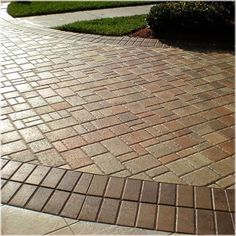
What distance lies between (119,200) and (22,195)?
854 millimetres

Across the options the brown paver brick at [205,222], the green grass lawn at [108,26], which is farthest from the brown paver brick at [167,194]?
the green grass lawn at [108,26]

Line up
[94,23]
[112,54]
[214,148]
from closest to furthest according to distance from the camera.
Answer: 1. [214,148]
2. [112,54]
3. [94,23]

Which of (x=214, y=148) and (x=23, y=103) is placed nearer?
(x=214, y=148)

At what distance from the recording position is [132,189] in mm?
3393

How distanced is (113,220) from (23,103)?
7.91 ft

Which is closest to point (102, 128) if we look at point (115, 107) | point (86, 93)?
point (115, 107)

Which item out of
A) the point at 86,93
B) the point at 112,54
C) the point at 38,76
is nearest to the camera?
the point at 86,93

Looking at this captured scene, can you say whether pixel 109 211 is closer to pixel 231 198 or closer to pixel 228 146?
pixel 231 198

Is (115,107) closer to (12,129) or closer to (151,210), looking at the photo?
(12,129)

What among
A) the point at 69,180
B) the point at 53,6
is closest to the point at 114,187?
the point at 69,180

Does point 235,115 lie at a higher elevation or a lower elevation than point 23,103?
lower

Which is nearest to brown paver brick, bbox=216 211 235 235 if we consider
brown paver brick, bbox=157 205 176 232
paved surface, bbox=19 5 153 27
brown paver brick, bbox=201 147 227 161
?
brown paver brick, bbox=157 205 176 232

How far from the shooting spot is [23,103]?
191 inches

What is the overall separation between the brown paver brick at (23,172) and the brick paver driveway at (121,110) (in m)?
0.11
